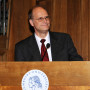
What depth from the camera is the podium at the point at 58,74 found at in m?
1.03

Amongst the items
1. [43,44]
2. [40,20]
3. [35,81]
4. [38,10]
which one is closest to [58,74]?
[35,81]

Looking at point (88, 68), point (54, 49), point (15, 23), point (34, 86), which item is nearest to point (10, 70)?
point (34, 86)

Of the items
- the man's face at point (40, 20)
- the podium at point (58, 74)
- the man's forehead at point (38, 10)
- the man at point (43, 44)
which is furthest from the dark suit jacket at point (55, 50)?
the podium at point (58, 74)

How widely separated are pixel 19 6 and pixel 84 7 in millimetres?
793

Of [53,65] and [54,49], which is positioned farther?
[54,49]

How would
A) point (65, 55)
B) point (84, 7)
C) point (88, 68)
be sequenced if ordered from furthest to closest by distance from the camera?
point (84, 7) < point (65, 55) < point (88, 68)

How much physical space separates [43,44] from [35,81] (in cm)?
87

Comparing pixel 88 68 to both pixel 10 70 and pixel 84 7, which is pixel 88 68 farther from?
pixel 84 7

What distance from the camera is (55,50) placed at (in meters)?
1.94

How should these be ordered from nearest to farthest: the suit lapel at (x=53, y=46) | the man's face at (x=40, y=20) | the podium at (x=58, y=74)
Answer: the podium at (x=58, y=74) → the suit lapel at (x=53, y=46) → the man's face at (x=40, y=20)

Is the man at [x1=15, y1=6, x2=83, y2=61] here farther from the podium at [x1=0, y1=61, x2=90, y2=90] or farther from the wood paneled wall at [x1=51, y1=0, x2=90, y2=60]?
the podium at [x1=0, y1=61, x2=90, y2=90]

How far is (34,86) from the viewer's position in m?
1.05

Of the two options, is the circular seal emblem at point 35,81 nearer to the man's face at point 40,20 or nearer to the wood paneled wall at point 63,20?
the man's face at point 40,20

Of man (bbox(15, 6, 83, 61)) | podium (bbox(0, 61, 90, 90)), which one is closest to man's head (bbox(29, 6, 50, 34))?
man (bbox(15, 6, 83, 61))
